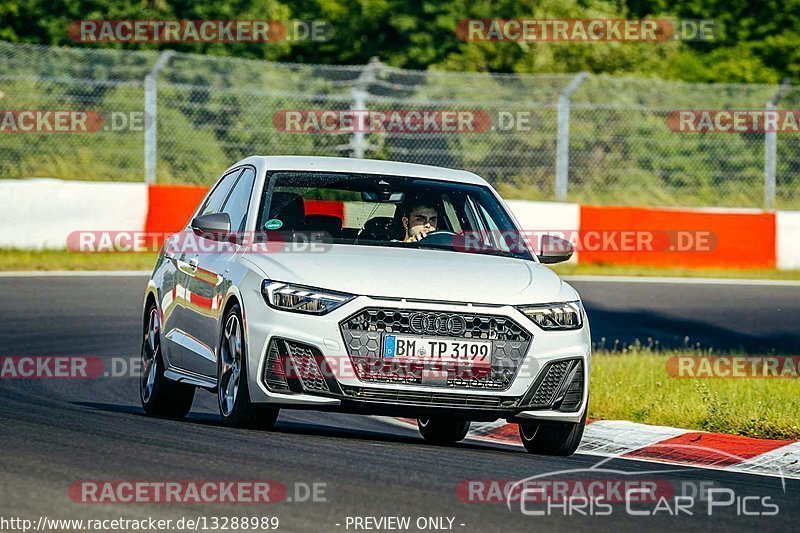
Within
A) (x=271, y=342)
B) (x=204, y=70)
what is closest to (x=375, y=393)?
(x=271, y=342)

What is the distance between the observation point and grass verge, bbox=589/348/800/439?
10.5 meters

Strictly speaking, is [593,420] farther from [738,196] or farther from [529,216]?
[738,196]

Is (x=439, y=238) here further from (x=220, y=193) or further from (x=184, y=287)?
(x=220, y=193)

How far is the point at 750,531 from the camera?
6574 mm

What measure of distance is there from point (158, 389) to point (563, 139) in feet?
52.2

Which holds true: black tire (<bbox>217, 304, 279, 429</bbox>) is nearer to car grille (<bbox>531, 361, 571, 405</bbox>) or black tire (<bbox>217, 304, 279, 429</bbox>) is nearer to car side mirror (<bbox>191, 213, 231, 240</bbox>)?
car side mirror (<bbox>191, 213, 231, 240</bbox>)

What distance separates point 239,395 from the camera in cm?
869

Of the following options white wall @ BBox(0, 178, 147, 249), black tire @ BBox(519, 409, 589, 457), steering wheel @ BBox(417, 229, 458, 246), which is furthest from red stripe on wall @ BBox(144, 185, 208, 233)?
black tire @ BBox(519, 409, 589, 457)

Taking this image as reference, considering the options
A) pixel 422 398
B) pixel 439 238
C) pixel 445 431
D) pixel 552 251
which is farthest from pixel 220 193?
pixel 422 398

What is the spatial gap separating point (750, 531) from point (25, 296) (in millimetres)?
12839

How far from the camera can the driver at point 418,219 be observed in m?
9.84

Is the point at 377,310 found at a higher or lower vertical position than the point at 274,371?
higher

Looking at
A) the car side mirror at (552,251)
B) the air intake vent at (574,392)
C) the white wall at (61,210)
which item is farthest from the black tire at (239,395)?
the white wall at (61,210)

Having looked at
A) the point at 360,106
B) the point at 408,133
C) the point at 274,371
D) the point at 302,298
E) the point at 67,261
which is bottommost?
the point at 67,261
